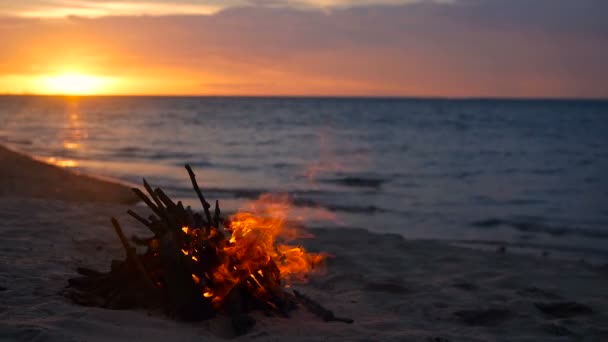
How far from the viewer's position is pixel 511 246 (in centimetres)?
1242

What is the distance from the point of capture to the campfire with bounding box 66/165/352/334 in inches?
213

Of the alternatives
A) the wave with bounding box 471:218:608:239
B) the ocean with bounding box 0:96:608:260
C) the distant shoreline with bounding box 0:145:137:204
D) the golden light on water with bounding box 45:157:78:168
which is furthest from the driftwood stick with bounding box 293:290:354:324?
the golden light on water with bounding box 45:157:78:168

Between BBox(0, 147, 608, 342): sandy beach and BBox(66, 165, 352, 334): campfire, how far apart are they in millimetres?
138

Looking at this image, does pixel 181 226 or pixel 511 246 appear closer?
pixel 181 226

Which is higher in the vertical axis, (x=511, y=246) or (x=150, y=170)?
(x=150, y=170)

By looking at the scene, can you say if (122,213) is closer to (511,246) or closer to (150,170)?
(511,246)

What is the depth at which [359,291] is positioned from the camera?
758 centimetres

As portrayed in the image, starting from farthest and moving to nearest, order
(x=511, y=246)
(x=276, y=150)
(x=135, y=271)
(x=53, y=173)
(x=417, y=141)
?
1. (x=417, y=141)
2. (x=276, y=150)
3. (x=53, y=173)
4. (x=511, y=246)
5. (x=135, y=271)

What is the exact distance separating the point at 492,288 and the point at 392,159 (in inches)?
983

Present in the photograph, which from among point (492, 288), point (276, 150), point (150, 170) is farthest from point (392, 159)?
point (492, 288)

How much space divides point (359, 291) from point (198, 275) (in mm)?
2644

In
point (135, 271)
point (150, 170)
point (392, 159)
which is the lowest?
point (135, 271)

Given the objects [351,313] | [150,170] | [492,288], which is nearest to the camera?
[351,313]

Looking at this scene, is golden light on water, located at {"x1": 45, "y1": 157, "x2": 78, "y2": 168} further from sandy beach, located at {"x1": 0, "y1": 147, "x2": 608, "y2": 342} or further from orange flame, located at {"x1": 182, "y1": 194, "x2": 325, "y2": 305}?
orange flame, located at {"x1": 182, "y1": 194, "x2": 325, "y2": 305}
